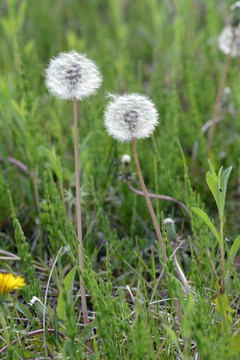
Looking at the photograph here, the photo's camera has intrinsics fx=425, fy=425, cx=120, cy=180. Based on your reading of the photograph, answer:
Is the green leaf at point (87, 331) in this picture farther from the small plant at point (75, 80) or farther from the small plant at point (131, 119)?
the small plant at point (131, 119)

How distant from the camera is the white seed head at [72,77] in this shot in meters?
1.61

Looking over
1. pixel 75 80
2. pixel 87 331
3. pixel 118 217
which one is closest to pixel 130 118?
pixel 75 80

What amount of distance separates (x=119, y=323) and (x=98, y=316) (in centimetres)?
12

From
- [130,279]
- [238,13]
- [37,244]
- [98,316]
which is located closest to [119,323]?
[98,316]

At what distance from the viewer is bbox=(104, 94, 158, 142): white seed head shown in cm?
155

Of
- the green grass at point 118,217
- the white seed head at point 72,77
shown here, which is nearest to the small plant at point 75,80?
the white seed head at point 72,77

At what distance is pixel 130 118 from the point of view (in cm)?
155

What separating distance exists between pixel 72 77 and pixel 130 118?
29 cm

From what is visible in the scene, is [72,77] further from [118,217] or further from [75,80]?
[118,217]

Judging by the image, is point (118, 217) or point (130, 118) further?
point (118, 217)

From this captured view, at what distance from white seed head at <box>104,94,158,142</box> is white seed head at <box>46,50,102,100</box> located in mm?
121

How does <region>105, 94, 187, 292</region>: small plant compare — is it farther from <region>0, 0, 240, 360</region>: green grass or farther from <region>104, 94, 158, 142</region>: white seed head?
<region>0, 0, 240, 360</region>: green grass

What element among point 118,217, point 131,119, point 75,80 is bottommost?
point 118,217

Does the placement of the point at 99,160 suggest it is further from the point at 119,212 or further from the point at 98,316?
the point at 98,316
